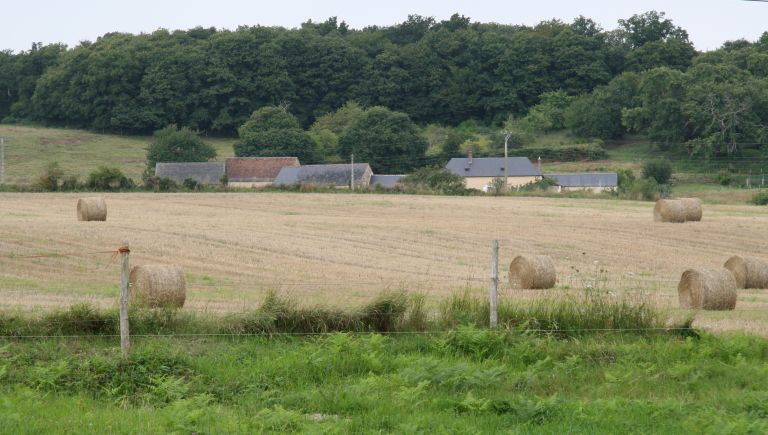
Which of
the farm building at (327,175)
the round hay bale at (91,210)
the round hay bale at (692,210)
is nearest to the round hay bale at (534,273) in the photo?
the round hay bale at (91,210)

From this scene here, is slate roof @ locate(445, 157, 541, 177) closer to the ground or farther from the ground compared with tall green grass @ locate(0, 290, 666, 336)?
closer to the ground

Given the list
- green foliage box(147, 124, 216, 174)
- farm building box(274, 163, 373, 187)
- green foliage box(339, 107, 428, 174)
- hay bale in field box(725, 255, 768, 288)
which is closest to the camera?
hay bale in field box(725, 255, 768, 288)

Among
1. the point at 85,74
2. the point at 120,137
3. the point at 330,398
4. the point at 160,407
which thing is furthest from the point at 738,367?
the point at 85,74

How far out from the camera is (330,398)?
9.31 metres

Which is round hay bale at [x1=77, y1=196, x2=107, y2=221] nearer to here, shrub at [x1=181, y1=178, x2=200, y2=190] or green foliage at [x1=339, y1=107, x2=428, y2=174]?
shrub at [x1=181, y1=178, x2=200, y2=190]

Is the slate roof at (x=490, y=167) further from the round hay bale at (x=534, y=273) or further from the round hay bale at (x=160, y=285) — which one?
the round hay bale at (x=160, y=285)

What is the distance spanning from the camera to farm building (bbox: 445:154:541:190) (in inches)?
3543

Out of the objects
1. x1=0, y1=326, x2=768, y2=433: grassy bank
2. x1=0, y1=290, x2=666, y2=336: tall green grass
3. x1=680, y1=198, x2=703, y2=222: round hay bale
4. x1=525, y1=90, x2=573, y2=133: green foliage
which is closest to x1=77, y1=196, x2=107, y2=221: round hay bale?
x1=680, y1=198, x2=703, y2=222: round hay bale

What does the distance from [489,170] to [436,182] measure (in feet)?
65.4

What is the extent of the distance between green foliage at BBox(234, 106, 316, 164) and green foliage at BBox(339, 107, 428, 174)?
601 cm

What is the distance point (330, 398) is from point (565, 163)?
9444 cm

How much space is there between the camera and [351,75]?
128 m

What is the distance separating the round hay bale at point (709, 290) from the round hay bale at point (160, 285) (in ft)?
31.1

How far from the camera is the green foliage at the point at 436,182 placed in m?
67.6
